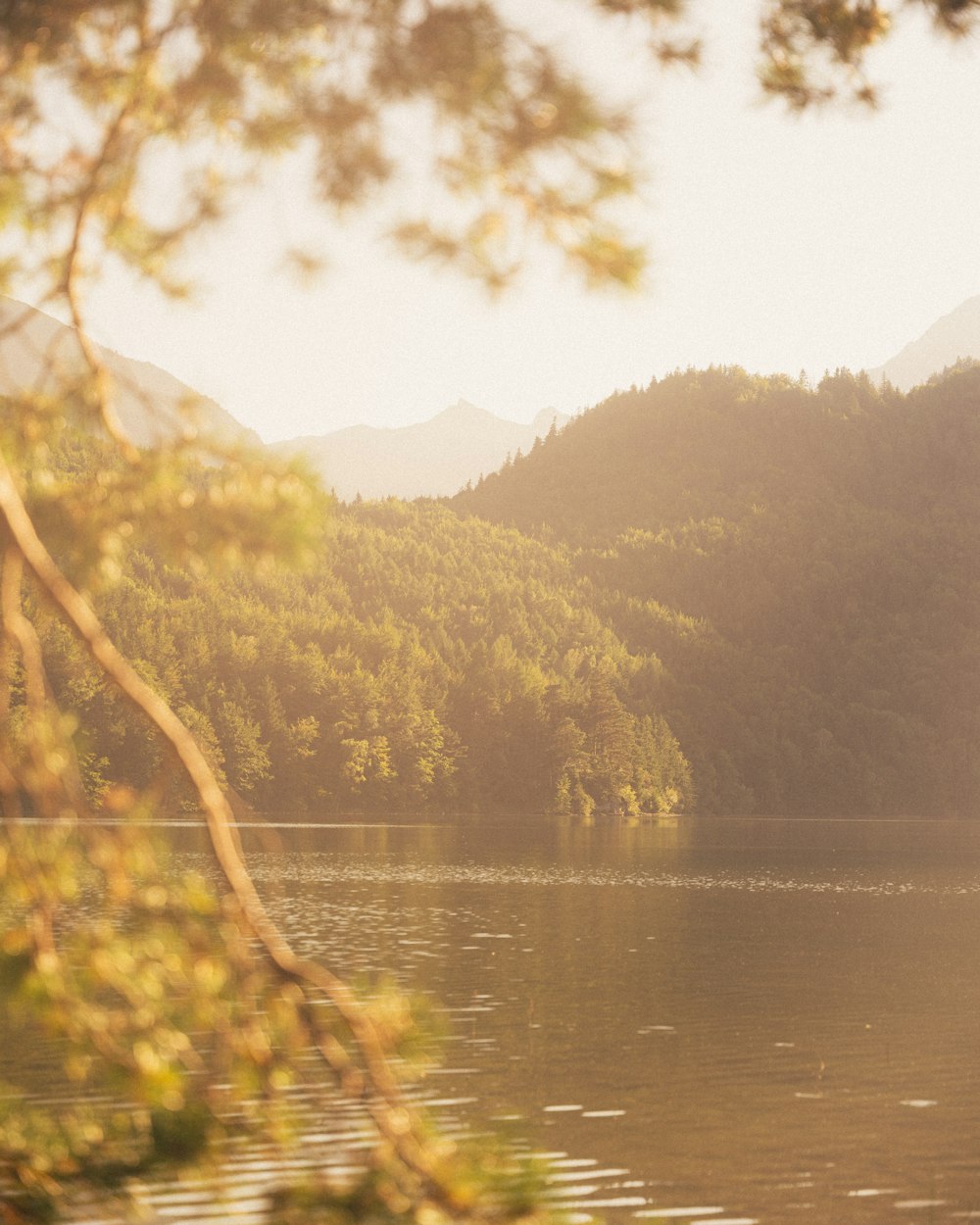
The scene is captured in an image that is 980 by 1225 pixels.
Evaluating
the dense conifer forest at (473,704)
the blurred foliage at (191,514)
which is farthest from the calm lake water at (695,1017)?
the dense conifer forest at (473,704)

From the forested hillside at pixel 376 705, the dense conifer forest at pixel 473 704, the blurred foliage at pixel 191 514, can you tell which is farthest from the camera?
the dense conifer forest at pixel 473 704

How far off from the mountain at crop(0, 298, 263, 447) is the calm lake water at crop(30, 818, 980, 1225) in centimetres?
188

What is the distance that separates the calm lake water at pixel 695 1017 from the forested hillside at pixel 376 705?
57379 mm

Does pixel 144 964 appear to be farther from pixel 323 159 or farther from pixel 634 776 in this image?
pixel 634 776

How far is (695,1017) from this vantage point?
29891 millimetres

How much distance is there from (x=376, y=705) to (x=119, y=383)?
420 feet

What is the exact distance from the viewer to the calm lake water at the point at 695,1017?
1834 centimetres

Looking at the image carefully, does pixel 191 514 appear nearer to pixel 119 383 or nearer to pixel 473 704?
pixel 119 383

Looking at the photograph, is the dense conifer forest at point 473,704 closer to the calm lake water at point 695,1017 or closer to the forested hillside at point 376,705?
the forested hillside at point 376,705

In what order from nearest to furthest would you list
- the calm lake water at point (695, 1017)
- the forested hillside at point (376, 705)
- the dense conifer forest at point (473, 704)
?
1. the calm lake water at point (695, 1017)
2. the forested hillside at point (376, 705)
3. the dense conifer forest at point (473, 704)

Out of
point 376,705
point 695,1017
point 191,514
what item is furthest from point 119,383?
point 376,705

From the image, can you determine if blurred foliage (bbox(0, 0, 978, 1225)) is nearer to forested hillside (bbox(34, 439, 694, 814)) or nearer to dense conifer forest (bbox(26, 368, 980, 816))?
dense conifer forest (bbox(26, 368, 980, 816))

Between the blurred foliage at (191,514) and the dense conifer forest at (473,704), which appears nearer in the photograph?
the blurred foliage at (191,514)

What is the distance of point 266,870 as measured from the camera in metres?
62.3
